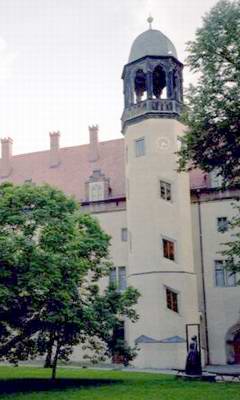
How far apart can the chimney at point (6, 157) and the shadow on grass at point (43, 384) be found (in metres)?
23.8

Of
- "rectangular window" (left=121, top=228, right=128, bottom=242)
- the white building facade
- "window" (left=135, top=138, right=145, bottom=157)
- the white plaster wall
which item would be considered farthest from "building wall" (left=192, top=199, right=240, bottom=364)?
"window" (left=135, top=138, right=145, bottom=157)

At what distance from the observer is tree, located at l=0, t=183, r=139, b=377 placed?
18844 mm

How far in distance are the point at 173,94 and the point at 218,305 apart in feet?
43.4

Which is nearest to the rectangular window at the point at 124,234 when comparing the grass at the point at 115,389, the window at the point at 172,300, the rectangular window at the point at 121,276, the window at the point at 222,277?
the rectangular window at the point at 121,276

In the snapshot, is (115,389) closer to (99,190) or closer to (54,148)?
(99,190)

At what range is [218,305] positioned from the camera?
33594 mm

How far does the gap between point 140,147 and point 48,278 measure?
1608 cm

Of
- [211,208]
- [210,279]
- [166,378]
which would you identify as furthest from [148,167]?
[166,378]

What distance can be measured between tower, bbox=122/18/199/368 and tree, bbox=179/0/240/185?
1111 cm

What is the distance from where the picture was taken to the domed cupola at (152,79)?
32750mm

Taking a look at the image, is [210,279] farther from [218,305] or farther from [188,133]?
[188,133]

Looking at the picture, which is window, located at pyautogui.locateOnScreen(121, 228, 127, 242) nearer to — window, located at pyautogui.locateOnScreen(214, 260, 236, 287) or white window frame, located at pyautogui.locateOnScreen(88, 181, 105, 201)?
white window frame, located at pyautogui.locateOnScreen(88, 181, 105, 201)

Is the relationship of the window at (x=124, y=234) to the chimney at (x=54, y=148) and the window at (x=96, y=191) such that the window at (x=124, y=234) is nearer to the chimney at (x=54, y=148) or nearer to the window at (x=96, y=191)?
the window at (x=96, y=191)

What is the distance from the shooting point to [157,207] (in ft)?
105
